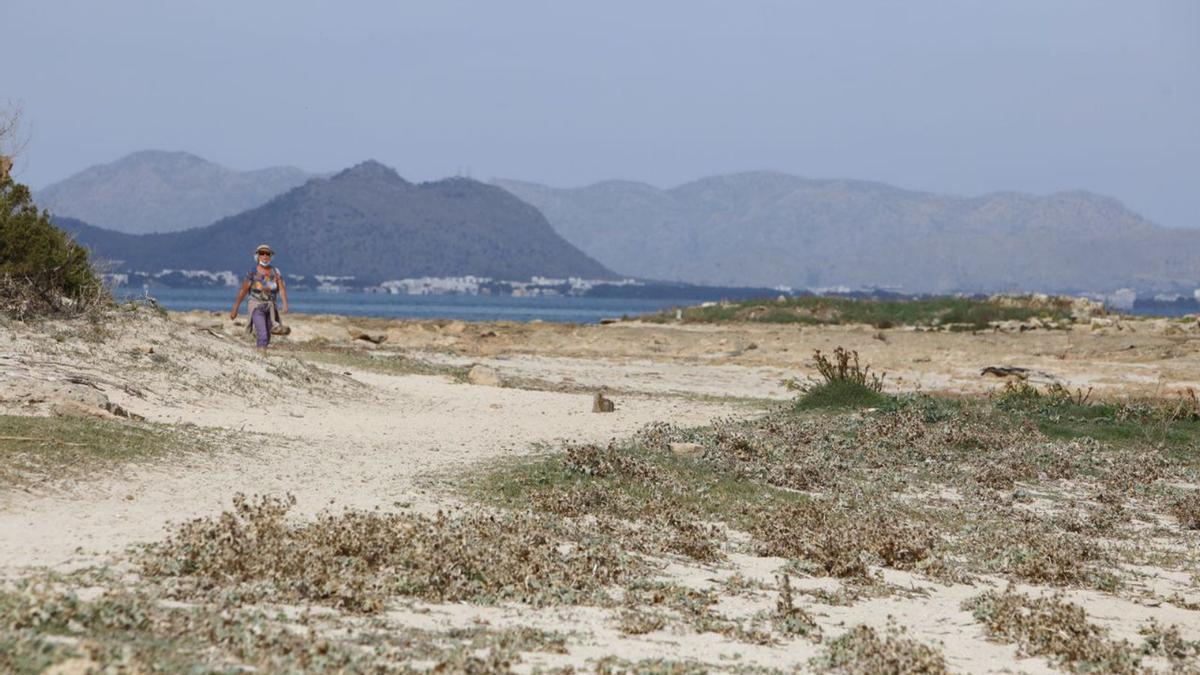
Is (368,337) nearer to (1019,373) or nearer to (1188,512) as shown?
(1019,373)

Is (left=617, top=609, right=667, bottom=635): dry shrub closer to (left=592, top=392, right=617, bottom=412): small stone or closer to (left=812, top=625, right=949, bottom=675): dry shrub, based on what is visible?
(left=812, top=625, right=949, bottom=675): dry shrub

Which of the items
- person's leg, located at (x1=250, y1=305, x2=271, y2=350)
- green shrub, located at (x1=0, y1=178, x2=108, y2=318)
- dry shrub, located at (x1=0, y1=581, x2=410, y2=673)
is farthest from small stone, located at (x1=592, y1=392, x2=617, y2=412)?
dry shrub, located at (x1=0, y1=581, x2=410, y2=673)

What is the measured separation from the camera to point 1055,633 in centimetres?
851

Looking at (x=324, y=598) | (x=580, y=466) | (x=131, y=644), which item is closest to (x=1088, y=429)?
(x=580, y=466)

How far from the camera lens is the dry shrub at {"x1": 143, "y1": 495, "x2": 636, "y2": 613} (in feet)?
27.3

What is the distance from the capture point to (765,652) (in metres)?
8.02

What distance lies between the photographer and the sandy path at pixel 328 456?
9.71 m

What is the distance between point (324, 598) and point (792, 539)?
467 cm

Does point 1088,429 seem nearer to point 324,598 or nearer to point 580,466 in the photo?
point 580,466

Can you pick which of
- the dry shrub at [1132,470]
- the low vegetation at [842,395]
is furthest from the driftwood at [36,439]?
the low vegetation at [842,395]

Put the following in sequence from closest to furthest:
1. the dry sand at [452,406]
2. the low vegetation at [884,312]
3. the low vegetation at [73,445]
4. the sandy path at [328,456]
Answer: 1. the dry sand at [452,406]
2. the sandy path at [328,456]
3. the low vegetation at [73,445]
4. the low vegetation at [884,312]

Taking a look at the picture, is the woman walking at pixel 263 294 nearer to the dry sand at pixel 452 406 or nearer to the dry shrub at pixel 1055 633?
the dry sand at pixel 452 406

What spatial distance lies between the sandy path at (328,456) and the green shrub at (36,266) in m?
3.47

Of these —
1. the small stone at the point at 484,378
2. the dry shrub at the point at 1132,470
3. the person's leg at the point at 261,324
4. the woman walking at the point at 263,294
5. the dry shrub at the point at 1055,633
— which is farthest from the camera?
the small stone at the point at 484,378
